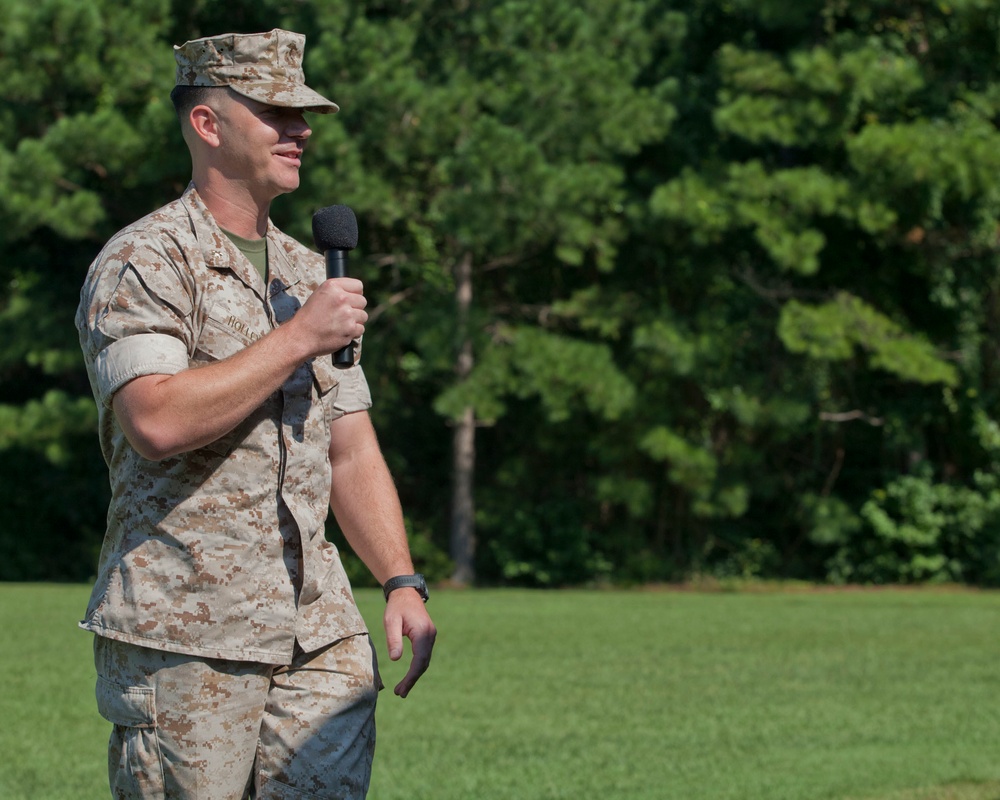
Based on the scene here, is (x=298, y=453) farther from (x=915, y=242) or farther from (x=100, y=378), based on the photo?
(x=915, y=242)

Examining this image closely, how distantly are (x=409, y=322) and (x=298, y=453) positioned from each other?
20684 millimetres

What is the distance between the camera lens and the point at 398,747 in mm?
8711

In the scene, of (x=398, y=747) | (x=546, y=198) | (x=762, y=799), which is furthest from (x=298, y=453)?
(x=546, y=198)

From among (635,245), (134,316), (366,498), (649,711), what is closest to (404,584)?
(366,498)

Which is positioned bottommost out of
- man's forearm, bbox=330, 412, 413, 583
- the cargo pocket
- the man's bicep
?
the cargo pocket

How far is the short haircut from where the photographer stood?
3.47 m

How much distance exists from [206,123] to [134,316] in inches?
20.8

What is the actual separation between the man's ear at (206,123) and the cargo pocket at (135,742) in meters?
1.22

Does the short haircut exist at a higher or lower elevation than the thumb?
higher

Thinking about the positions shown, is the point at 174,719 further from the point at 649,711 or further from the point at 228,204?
the point at 649,711

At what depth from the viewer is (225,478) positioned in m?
3.31

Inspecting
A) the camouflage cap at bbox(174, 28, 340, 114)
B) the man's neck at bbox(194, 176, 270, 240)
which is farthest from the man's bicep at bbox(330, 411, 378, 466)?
the camouflage cap at bbox(174, 28, 340, 114)

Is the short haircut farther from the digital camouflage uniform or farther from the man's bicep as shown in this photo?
the man's bicep

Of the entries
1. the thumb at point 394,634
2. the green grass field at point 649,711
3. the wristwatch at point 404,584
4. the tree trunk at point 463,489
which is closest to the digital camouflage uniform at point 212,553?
the thumb at point 394,634
